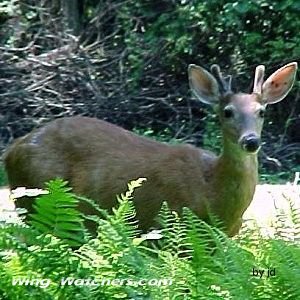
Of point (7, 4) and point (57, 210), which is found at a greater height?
point (57, 210)

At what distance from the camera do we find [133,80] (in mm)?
14703

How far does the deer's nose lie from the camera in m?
6.30

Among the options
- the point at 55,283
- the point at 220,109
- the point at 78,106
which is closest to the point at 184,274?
the point at 55,283

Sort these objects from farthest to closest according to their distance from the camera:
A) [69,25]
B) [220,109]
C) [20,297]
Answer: [69,25]
[220,109]
[20,297]

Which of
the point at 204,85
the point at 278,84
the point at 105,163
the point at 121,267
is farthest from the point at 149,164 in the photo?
the point at 121,267

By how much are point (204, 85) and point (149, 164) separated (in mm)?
967

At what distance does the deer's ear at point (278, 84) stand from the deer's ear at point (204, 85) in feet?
1.09

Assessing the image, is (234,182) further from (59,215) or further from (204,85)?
(59,215)

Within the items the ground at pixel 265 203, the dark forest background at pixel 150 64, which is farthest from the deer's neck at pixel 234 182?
the dark forest background at pixel 150 64

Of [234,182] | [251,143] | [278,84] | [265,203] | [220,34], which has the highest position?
[278,84]

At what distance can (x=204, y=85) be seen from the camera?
23.7ft

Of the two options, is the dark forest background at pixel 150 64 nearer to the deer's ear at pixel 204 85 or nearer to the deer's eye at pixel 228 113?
the deer's ear at pixel 204 85

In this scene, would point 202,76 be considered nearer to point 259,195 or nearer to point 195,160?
point 195,160

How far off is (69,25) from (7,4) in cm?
96
